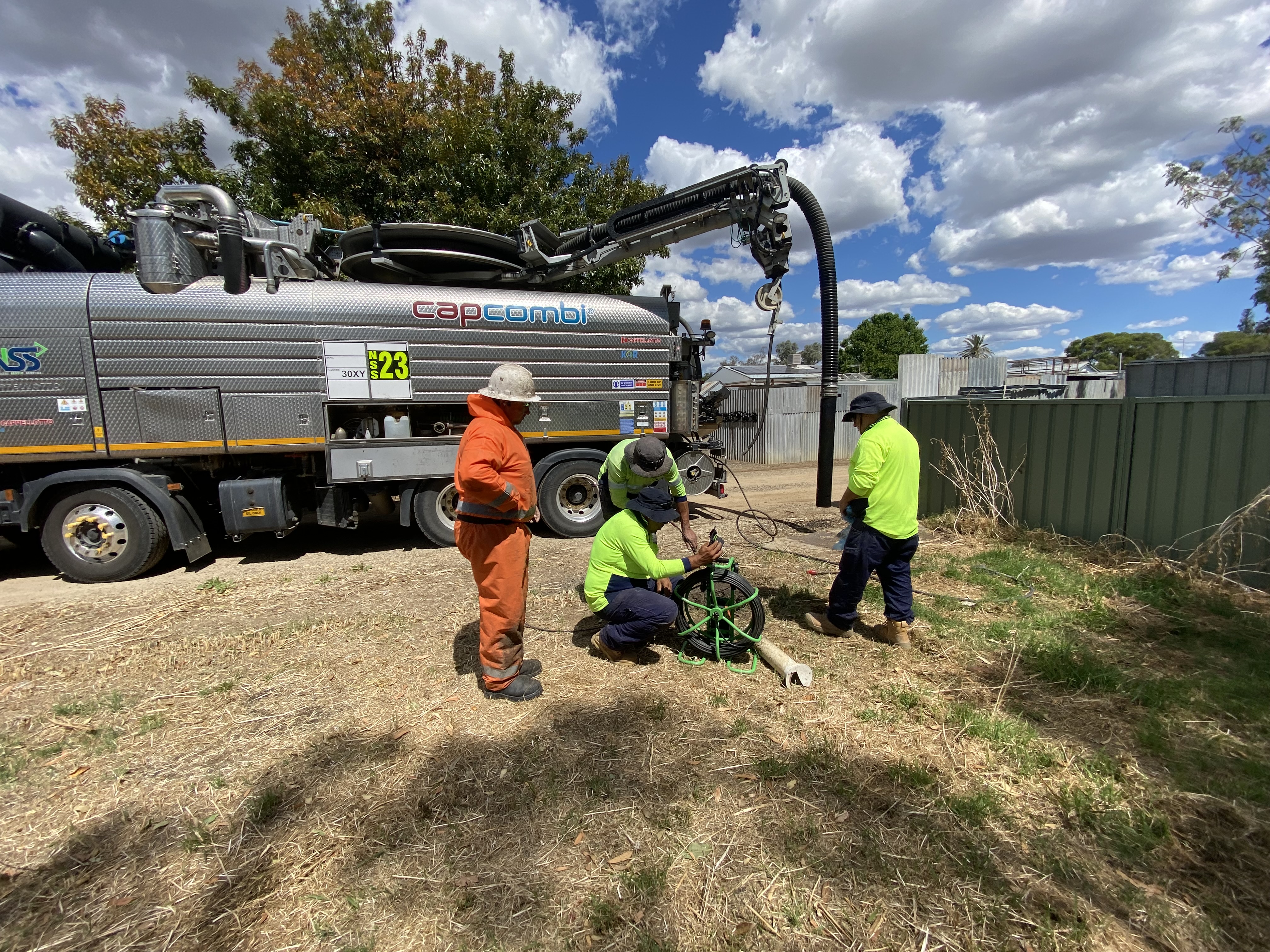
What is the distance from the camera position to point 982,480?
21.3 feet

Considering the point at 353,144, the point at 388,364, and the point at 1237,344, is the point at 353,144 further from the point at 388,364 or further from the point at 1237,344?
the point at 1237,344

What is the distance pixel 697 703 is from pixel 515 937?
61.5 inches

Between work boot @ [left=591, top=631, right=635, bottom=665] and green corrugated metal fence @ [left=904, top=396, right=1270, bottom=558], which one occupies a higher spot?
green corrugated metal fence @ [left=904, top=396, right=1270, bottom=558]

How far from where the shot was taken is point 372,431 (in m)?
6.22

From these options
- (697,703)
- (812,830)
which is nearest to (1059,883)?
(812,830)

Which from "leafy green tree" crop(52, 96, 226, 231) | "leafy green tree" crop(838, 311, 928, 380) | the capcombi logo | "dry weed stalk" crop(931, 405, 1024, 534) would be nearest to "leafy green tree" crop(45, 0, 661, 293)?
"leafy green tree" crop(52, 96, 226, 231)

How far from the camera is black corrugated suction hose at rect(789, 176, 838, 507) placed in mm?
5484

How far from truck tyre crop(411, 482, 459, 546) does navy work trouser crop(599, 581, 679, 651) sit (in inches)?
133

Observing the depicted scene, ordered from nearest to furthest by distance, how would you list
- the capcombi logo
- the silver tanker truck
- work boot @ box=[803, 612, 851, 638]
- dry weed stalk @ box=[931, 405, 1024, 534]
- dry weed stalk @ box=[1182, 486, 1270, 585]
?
work boot @ box=[803, 612, 851, 638] < dry weed stalk @ box=[1182, 486, 1270, 585] < the silver tanker truck < the capcombi logo < dry weed stalk @ box=[931, 405, 1024, 534]

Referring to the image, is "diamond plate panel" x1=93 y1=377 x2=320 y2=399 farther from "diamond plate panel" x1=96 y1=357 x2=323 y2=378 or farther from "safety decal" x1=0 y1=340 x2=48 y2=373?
"safety decal" x1=0 y1=340 x2=48 y2=373

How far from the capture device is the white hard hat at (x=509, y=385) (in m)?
3.12

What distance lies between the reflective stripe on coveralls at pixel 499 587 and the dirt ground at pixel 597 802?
256 mm

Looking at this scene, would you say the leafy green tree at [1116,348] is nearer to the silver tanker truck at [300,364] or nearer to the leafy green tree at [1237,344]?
the leafy green tree at [1237,344]

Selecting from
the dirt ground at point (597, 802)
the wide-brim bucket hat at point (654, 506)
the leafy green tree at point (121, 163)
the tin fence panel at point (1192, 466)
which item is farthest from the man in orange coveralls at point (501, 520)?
the leafy green tree at point (121, 163)
